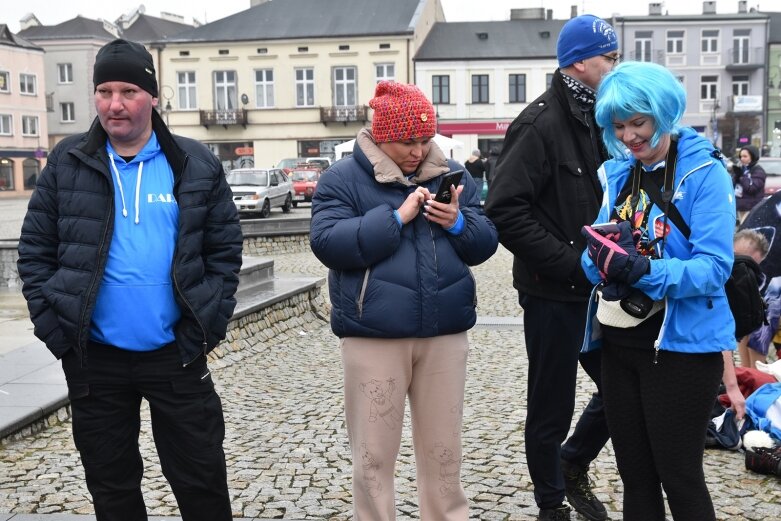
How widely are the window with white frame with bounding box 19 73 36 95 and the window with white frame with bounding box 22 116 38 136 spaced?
5.48 feet

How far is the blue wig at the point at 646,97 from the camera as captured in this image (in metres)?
2.83

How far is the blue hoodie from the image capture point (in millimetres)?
3059

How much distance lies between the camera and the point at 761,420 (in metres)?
4.82

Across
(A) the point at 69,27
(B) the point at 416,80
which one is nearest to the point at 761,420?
(B) the point at 416,80

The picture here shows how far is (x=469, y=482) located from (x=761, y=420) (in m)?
1.66

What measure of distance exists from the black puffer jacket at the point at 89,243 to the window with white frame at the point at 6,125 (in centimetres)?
5902

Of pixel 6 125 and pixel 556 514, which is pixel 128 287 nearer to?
pixel 556 514

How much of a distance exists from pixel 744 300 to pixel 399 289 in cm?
118

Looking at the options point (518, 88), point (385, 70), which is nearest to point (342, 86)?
point (385, 70)

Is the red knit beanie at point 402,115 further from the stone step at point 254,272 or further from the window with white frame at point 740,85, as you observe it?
the window with white frame at point 740,85

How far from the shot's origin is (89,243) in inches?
119

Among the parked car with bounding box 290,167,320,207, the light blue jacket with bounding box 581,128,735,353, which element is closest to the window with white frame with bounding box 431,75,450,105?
the parked car with bounding box 290,167,320,207

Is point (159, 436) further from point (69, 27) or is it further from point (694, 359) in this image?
point (69, 27)

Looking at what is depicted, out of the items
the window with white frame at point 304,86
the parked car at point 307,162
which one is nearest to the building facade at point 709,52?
the window with white frame at point 304,86
